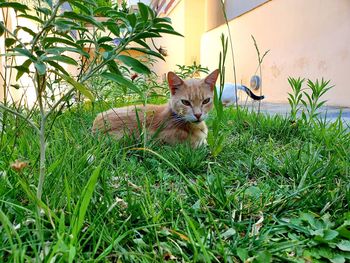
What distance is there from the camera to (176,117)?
1454 millimetres

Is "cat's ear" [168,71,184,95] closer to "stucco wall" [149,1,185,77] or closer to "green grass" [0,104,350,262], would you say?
"green grass" [0,104,350,262]

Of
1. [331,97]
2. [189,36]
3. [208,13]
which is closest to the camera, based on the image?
[331,97]

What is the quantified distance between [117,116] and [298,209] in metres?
0.96

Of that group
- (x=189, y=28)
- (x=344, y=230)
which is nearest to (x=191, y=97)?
(x=344, y=230)

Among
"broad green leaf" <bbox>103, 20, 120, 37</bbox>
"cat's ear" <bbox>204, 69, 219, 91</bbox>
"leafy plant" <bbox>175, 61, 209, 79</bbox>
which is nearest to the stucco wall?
"leafy plant" <bbox>175, 61, 209, 79</bbox>

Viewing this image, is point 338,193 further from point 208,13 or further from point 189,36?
→ point 189,36

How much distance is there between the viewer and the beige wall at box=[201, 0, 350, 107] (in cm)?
270

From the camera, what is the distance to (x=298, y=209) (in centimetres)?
70

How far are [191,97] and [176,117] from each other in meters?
0.12

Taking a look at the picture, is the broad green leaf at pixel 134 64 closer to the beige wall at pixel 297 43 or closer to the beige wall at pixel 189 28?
the beige wall at pixel 297 43

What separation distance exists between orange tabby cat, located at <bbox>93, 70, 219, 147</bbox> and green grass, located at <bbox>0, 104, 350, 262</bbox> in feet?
1.03

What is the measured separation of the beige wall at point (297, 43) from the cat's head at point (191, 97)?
5.08ft

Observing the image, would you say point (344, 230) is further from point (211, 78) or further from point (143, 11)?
point (211, 78)

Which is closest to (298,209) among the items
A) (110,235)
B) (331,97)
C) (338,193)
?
(338,193)
